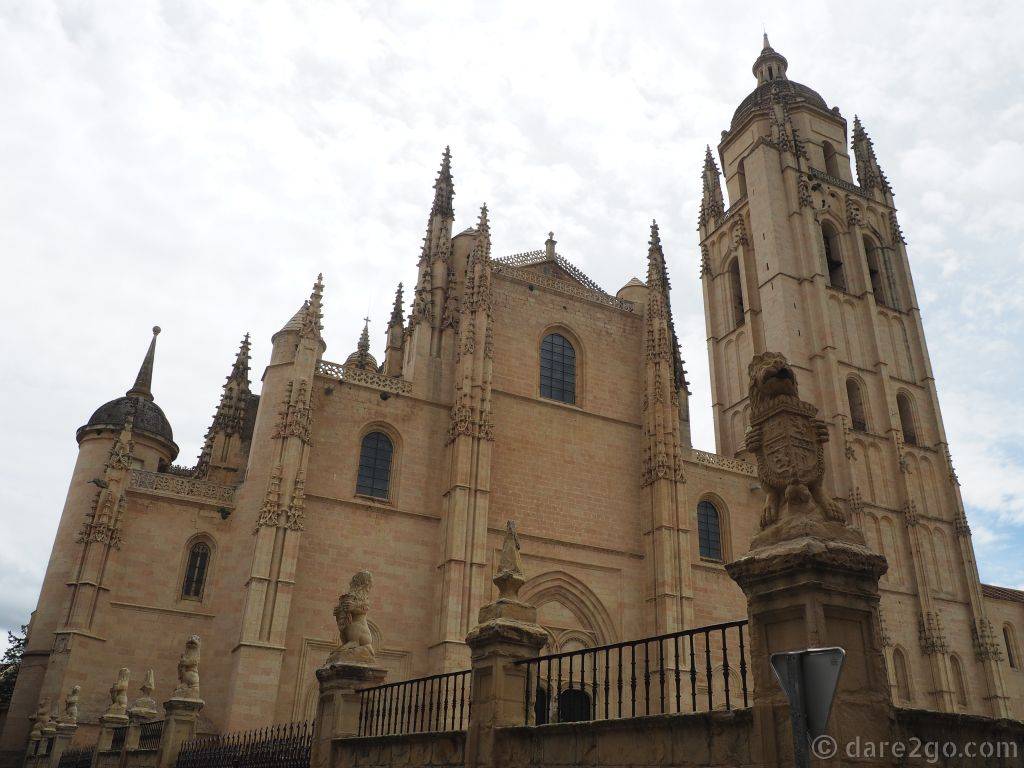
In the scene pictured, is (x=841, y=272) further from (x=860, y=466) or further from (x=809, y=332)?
(x=860, y=466)

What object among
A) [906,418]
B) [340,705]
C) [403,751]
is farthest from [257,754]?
[906,418]

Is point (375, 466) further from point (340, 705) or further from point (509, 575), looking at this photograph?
point (509, 575)

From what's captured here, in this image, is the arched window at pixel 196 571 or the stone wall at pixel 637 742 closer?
the stone wall at pixel 637 742

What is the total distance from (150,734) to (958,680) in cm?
2577

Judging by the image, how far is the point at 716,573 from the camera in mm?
24031

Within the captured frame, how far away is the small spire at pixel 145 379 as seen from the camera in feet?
93.9

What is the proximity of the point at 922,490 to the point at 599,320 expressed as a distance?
48.2 feet

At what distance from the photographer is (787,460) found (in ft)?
16.4

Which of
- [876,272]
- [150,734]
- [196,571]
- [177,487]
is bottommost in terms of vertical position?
[150,734]

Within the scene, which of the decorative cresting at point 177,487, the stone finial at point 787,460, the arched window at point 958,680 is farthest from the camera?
the arched window at point 958,680

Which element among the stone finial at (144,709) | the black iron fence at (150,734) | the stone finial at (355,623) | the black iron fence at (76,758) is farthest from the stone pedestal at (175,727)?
the stone finial at (355,623)

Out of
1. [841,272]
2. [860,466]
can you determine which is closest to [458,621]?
[860,466]

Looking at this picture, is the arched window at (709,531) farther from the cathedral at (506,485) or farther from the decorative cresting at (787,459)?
the decorative cresting at (787,459)

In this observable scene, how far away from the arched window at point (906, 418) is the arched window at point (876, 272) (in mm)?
4144
